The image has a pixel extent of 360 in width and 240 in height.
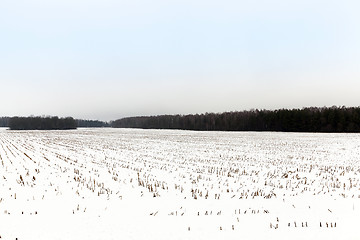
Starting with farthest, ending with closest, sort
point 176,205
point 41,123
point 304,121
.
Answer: point 41,123, point 304,121, point 176,205

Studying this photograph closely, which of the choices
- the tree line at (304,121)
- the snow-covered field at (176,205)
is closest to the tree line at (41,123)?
the tree line at (304,121)

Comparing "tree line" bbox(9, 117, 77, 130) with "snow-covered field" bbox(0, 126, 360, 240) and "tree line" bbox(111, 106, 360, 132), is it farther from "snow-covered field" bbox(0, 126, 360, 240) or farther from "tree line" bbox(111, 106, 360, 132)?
"snow-covered field" bbox(0, 126, 360, 240)

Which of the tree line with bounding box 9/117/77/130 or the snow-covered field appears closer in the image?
the snow-covered field

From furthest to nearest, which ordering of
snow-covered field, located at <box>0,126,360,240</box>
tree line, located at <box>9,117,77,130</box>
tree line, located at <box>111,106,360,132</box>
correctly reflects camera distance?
1. tree line, located at <box>9,117,77,130</box>
2. tree line, located at <box>111,106,360,132</box>
3. snow-covered field, located at <box>0,126,360,240</box>

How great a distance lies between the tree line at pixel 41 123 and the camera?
164m

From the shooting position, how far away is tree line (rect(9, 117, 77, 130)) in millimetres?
164125

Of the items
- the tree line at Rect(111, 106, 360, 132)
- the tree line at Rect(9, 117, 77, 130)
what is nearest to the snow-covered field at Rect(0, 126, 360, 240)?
the tree line at Rect(111, 106, 360, 132)

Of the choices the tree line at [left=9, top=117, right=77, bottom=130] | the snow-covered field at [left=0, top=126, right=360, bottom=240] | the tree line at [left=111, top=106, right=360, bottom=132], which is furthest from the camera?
the tree line at [left=9, top=117, right=77, bottom=130]

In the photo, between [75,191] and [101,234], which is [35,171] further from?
[101,234]

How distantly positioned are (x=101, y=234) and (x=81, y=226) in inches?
27.2

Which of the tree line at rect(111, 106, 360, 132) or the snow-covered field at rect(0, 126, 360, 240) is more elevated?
the tree line at rect(111, 106, 360, 132)

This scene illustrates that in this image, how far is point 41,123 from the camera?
173375 mm

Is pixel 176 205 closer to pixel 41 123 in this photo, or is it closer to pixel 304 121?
pixel 304 121

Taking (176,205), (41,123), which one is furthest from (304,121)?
(41,123)
